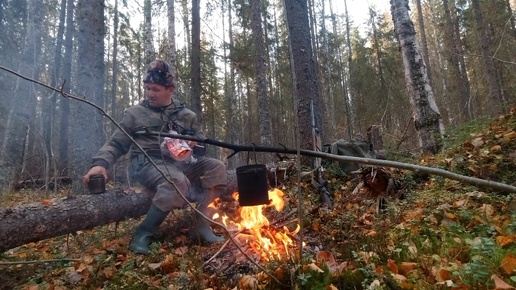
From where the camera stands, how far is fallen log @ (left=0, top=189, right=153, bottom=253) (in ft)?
10.6

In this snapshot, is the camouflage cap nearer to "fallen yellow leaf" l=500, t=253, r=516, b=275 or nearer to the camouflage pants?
the camouflage pants

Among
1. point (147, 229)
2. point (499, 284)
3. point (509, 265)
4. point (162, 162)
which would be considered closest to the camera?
point (499, 284)

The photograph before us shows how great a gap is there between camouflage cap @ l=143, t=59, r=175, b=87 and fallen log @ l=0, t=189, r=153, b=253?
147 centimetres

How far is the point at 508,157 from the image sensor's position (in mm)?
3592

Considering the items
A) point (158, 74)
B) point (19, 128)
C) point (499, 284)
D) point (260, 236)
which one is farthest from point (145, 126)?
point (19, 128)

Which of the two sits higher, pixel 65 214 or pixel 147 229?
pixel 65 214

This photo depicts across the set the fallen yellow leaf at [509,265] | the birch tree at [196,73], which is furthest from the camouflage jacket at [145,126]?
the birch tree at [196,73]

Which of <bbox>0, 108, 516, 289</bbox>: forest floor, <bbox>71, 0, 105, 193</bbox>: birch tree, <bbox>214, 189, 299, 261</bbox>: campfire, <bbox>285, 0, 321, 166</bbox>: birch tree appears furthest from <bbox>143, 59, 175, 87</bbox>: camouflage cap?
<bbox>71, 0, 105, 193</bbox>: birch tree

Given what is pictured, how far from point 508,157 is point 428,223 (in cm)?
164

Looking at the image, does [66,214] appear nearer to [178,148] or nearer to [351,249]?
[178,148]

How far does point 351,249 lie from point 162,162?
239 centimetres

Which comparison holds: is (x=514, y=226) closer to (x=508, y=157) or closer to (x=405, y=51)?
(x=508, y=157)

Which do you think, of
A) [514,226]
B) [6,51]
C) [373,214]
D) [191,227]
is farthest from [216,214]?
[6,51]

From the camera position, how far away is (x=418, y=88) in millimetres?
→ 6312
